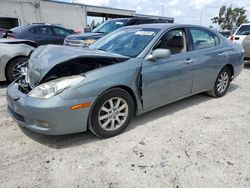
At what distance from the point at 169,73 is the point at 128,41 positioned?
86 centimetres

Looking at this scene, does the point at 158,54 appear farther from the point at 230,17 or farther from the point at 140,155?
the point at 230,17

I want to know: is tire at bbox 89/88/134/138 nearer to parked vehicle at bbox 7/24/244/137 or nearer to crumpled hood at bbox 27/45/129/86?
parked vehicle at bbox 7/24/244/137

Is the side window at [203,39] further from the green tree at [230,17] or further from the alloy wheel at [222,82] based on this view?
the green tree at [230,17]

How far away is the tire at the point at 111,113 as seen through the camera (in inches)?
109

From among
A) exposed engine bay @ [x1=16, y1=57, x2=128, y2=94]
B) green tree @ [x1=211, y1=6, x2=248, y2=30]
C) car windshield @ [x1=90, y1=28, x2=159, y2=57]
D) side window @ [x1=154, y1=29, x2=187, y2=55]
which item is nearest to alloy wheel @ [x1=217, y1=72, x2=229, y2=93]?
side window @ [x1=154, y1=29, x2=187, y2=55]

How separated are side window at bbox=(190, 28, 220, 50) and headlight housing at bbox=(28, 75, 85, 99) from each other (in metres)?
2.33

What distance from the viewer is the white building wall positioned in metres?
23.2

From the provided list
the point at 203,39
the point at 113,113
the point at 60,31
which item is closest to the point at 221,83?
the point at 203,39

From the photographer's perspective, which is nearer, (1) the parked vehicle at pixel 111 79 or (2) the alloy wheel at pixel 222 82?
(1) the parked vehicle at pixel 111 79

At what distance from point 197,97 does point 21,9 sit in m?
24.7

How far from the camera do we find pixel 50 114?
2.47 meters

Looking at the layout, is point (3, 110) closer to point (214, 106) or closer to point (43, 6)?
point (214, 106)

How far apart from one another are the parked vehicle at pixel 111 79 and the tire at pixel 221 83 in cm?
42

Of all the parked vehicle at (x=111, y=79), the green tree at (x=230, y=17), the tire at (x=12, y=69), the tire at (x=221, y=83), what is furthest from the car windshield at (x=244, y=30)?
the green tree at (x=230, y=17)
